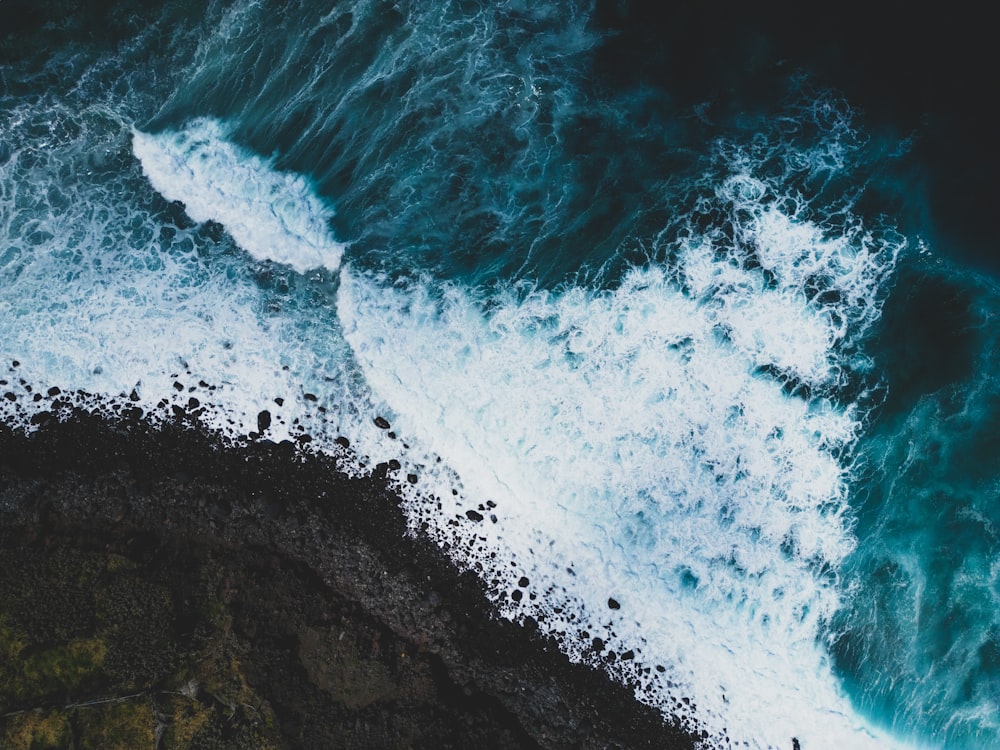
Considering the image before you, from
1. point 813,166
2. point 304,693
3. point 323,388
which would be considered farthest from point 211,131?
point 813,166

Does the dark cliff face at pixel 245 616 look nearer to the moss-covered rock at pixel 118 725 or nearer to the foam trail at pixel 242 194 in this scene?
the moss-covered rock at pixel 118 725

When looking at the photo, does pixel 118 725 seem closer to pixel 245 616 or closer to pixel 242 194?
pixel 245 616

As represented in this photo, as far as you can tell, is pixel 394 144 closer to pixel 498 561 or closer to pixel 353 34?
pixel 353 34

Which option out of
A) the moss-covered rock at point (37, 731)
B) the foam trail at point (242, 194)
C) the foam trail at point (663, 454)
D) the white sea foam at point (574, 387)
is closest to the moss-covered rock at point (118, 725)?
the moss-covered rock at point (37, 731)

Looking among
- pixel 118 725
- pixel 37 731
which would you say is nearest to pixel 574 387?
pixel 118 725

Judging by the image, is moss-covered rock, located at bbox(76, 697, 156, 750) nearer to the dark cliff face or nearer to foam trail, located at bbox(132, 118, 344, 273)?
the dark cliff face

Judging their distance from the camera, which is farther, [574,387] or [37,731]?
[574,387]

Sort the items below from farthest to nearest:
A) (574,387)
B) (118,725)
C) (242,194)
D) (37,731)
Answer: (242,194)
(574,387)
(118,725)
(37,731)
